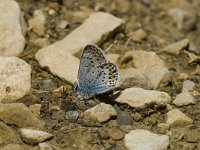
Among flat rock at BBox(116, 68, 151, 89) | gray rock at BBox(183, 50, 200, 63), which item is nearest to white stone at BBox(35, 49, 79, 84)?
flat rock at BBox(116, 68, 151, 89)

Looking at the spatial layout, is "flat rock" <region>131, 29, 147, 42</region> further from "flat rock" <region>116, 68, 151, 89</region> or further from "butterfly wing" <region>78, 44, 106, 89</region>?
"butterfly wing" <region>78, 44, 106, 89</region>

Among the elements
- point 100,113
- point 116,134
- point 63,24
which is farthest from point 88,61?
point 63,24

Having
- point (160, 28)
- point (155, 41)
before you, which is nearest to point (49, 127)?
point (155, 41)

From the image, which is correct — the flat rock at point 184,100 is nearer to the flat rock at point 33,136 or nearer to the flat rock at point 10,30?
the flat rock at point 33,136

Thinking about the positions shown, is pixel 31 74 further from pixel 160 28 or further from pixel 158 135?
pixel 160 28

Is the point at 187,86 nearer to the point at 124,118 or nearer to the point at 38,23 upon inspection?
the point at 124,118

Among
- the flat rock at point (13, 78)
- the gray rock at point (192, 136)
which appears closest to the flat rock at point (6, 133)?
the flat rock at point (13, 78)
